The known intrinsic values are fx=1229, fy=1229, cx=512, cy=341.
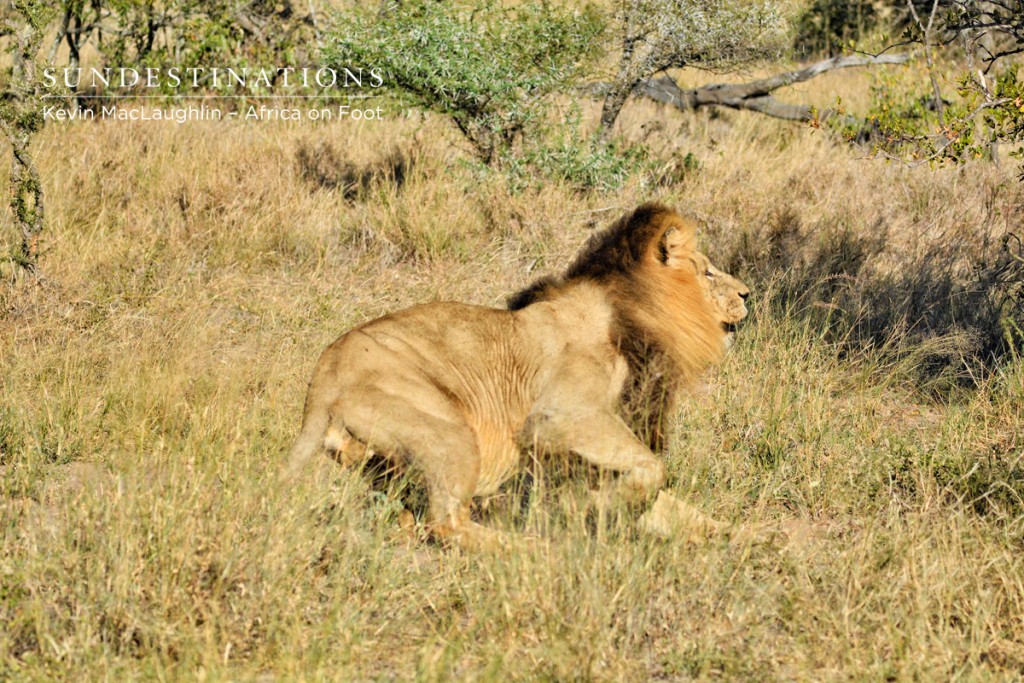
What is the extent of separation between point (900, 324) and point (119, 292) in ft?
14.4

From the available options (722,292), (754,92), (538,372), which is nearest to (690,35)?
(754,92)

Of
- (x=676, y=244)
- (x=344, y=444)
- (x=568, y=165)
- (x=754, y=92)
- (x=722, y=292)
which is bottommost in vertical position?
(x=344, y=444)

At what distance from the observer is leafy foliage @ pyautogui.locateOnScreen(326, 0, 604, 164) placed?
806cm

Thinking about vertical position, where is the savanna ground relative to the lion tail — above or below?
below

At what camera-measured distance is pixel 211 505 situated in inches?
148

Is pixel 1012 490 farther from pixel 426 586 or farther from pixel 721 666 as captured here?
pixel 426 586

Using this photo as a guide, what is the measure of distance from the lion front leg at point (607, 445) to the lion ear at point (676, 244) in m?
0.90

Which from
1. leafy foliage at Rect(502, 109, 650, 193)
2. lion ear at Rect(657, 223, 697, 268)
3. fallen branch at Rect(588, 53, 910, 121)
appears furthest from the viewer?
fallen branch at Rect(588, 53, 910, 121)

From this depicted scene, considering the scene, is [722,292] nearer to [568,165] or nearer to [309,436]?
[309,436]

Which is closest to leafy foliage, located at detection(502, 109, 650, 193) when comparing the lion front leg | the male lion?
the male lion

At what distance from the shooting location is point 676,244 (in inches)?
208

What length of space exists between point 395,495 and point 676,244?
5.87 feet

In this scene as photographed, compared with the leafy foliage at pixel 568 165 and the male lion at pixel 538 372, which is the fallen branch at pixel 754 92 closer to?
the leafy foliage at pixel 568 165

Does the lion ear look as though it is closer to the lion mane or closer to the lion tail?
the lion mane
